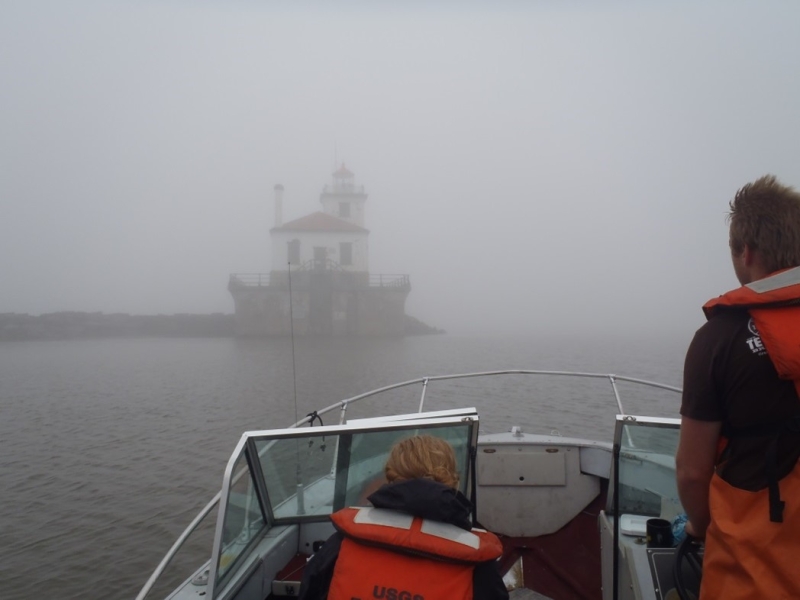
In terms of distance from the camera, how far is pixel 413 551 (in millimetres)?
1789

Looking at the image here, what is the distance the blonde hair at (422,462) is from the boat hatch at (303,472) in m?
0.80

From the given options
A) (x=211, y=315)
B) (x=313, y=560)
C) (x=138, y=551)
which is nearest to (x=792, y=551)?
(x=313, y=560)

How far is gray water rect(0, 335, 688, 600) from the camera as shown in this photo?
8.75 metres

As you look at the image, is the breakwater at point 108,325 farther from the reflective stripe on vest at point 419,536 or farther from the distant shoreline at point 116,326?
the reflective stripe on vest at point 419,536

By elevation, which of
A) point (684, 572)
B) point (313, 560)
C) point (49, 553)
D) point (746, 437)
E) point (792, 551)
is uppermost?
point (746, 437)

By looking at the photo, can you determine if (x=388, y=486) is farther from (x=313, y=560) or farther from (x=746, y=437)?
(x=746, y=437)

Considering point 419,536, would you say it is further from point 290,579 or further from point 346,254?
point 346,254

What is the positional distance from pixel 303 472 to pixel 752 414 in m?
2.33

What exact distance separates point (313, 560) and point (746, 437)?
1294mm

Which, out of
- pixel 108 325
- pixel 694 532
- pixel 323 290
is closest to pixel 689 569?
pixel 694 532

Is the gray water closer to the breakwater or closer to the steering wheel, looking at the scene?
the steering wheel

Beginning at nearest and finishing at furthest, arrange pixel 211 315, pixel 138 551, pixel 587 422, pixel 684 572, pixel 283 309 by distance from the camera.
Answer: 1. pixel 684 572
2. pixel 138 551
3. pixel 587 422
4. pixel 283 309
5. pixel 211 315

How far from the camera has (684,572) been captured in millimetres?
2230

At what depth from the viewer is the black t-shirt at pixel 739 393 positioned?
63.0 inches
